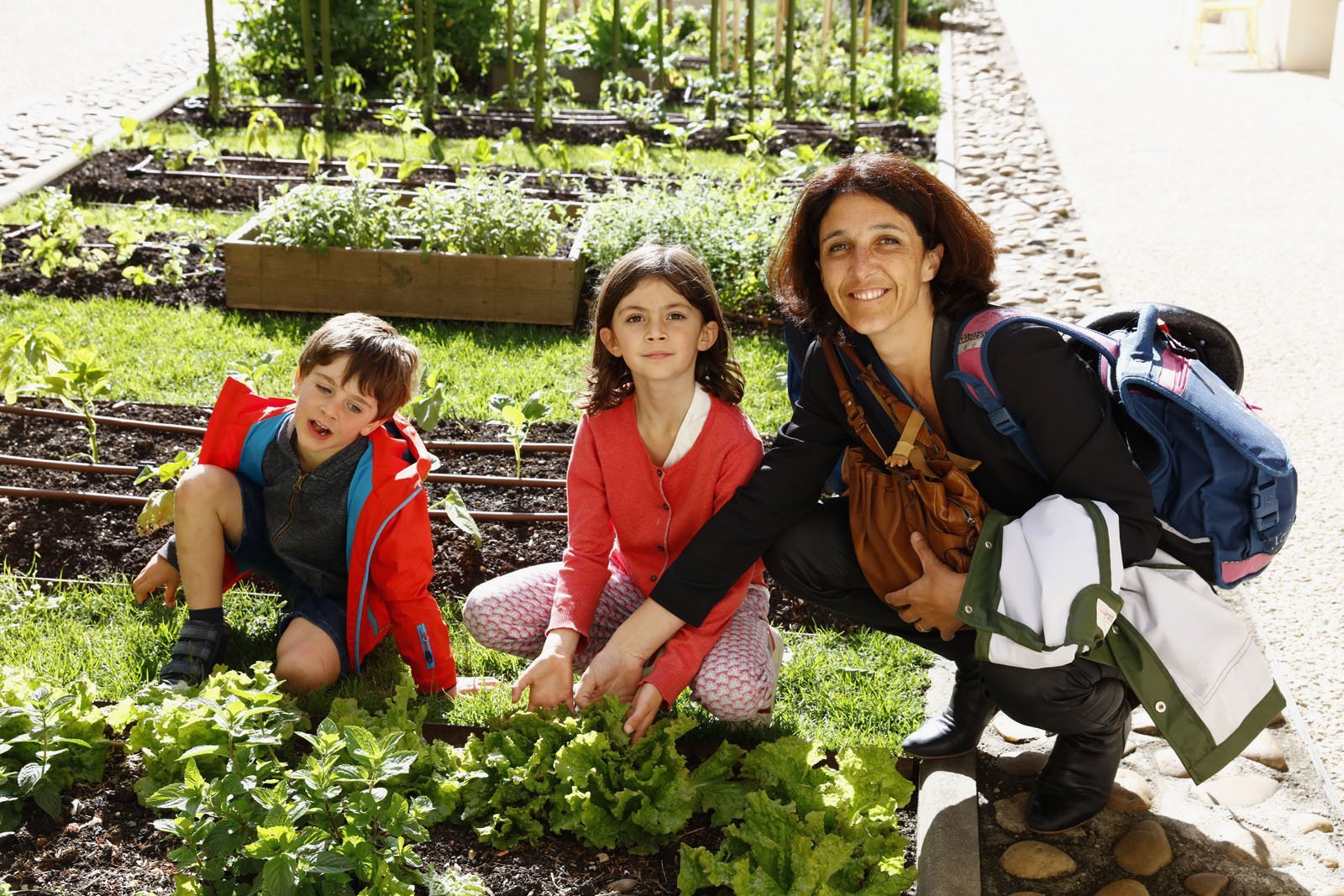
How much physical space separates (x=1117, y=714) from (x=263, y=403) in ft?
6.88

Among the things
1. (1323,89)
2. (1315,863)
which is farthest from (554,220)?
(1323,89)

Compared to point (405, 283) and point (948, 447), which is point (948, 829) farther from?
point (405, 283)

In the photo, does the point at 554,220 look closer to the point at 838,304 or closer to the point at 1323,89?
the point at 838,304

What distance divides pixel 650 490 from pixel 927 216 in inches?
34.4

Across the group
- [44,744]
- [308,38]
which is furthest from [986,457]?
[308,38]

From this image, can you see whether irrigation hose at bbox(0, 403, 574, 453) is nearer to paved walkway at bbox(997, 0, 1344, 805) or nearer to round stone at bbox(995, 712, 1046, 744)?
round stone at bbox(995, 712, 1046, 744)

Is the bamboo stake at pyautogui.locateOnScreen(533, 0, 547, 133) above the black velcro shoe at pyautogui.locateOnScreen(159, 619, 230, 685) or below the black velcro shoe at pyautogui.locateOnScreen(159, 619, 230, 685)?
above

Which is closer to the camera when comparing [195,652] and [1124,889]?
[1124,889]

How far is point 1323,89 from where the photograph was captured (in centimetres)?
1125

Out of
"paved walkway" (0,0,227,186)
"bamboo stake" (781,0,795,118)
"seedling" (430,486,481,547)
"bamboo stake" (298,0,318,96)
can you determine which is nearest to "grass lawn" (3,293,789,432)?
"seedling" (430,486,481,547)

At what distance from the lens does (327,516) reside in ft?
9.82

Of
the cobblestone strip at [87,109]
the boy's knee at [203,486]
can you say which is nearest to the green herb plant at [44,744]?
the boy's knee at [203,486]

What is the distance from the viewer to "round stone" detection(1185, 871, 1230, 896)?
2.37 metres

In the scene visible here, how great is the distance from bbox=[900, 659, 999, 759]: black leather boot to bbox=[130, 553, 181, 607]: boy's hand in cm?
187
